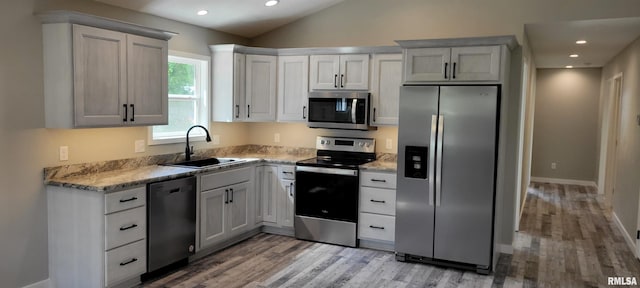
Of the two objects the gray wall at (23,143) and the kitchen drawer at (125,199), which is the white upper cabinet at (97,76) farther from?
the kitchen drawer at (125,199)

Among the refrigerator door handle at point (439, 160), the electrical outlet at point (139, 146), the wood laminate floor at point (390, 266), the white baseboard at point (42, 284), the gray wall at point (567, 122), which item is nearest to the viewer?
the white baseboard at point (42, 284)

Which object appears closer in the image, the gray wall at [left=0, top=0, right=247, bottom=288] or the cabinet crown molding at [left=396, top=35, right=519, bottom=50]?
the gray wall at [left=0, top=0, right=247, bottom=288]

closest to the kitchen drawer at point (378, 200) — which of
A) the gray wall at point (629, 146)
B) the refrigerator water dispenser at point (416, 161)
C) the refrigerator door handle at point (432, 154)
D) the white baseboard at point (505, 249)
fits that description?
the refrigerator water dispenser at point (416, 161)

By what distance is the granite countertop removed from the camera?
135 inches

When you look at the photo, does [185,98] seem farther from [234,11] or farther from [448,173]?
[448,173]

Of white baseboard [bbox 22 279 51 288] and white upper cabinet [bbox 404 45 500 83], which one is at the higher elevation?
white upper cabinet [bbox 404 45 500 83]

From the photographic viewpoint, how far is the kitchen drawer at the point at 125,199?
131 inches

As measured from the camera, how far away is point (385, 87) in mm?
4832

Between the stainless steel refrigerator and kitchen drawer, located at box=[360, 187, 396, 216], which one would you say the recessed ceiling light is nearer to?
the stainless steel refrigerator

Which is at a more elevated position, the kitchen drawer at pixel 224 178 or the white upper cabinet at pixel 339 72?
the white upper cabinet at pixel 339 72

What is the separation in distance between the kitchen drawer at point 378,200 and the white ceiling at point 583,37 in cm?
214

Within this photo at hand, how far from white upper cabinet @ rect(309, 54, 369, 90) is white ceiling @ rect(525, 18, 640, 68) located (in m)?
1.66

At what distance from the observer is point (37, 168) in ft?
11.3

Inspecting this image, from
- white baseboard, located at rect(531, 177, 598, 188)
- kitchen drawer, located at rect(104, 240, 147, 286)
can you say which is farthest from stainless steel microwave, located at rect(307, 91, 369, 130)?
white baseboard, located at rect(531, 177, 598, 188)
